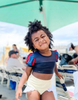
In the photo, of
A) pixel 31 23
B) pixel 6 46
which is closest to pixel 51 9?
pixel 31 23

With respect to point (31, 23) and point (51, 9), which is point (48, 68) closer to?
→ point (31, 23)

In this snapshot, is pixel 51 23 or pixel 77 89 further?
pixel 51 23

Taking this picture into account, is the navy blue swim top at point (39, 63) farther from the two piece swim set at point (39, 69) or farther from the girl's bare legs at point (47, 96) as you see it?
the girl's bare legs at point (47, 96)

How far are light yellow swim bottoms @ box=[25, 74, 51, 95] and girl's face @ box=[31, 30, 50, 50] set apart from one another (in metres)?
0.27

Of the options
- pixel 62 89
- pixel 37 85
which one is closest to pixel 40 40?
pixel 37 85

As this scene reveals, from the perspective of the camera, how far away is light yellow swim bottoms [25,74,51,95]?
0.96 m

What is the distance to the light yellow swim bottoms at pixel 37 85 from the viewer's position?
3.15 ft

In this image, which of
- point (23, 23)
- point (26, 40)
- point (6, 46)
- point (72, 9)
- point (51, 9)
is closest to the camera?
point (26, 40)

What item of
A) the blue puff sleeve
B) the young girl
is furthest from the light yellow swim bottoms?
the blue puff sleeve

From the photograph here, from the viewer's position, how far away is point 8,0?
2359 mm

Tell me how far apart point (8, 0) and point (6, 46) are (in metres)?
3.81

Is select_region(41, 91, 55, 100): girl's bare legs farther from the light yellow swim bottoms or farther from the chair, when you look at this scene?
the chair

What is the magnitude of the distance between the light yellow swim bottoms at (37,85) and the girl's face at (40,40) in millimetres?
271

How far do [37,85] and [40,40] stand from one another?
389 millimetres
